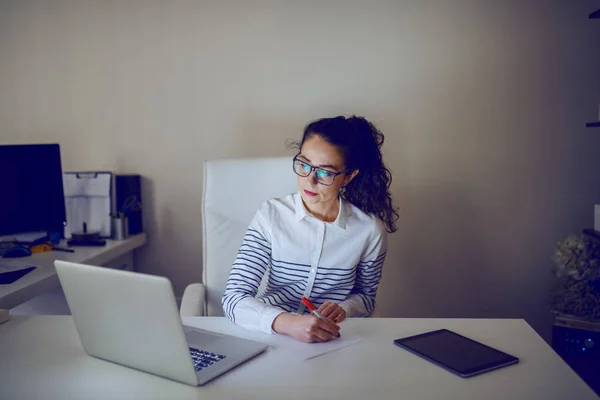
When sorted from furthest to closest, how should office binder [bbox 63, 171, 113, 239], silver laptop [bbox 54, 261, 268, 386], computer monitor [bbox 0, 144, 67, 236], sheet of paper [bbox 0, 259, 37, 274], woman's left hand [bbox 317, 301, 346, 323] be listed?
1. office binder [bbox 63, 171, 113, 239]
2. computer monitor [bbox 0, 144, 67, 236]
3. sheet of paper [bbox 0, 259, 37, 274]
4. woman's left hand [bbox 317, 301, 346, 323]
5. silver laptop [bbox 54, 261, 268, 386]

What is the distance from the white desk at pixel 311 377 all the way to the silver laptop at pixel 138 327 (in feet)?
0.08

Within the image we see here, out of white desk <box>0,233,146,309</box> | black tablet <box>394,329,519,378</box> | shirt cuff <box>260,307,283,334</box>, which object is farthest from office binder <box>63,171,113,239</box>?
black tablet <box>394,329,519,378</box>

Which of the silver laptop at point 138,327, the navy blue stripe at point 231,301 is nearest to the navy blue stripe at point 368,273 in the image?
the navy blue stripe at point 231,301

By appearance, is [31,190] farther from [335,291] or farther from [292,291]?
[335,291]

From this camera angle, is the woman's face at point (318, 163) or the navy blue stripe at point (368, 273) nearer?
the woman's face at point (318, 163)

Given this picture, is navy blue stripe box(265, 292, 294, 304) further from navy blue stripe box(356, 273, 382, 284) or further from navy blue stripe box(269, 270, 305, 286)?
navy blue stripe box(356, 273, 382, 284)

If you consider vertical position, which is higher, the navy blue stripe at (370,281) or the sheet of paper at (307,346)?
the navy blue stripe at (370,281)

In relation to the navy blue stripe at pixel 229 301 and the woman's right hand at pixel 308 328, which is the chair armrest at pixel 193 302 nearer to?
the navy blue stripe at pixel 229 301

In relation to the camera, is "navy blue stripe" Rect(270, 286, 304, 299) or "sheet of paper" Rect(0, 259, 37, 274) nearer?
"navy blue stripe" Rect(270, 286, 304, 299)

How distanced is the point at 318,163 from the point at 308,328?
56 centimetres

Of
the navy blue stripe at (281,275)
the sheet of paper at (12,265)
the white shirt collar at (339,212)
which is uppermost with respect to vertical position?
the white shirt collar at (339,212)

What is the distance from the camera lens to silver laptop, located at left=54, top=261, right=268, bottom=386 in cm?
97

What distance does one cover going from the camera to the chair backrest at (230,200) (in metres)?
1.91

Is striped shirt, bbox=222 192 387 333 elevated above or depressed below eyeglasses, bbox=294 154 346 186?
below
